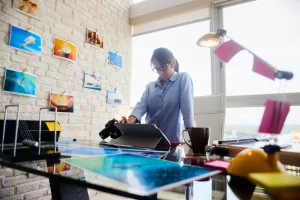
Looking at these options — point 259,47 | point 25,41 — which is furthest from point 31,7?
point 259,47

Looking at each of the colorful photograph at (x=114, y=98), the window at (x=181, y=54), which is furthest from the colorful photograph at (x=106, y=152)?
the window at (x=181, y=54)

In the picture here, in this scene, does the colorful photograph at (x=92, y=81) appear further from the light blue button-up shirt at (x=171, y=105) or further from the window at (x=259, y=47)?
the window at (x=259, y=47)

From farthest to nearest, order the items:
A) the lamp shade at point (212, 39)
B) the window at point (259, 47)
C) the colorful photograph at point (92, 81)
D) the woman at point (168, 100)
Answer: the colorful photograph at point (92, 81)
the window at point (259, 47)
the woman at point (168, 100)
the lamp shade at point (212, 39)

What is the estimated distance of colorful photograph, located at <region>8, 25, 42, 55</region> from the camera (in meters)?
1.85

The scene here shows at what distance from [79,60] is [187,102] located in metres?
1.45

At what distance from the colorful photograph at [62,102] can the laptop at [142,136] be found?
1181 millimetres

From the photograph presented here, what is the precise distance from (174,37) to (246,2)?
41.9 inches

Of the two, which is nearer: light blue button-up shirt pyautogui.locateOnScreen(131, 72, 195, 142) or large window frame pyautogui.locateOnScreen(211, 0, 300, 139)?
light blue button-up shirt pyautogui.locateOnScreen(131, 72, 195, 142)

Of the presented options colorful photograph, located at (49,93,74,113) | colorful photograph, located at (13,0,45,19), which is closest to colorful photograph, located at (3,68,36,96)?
colorful photograph, located at (49,93,74,113)

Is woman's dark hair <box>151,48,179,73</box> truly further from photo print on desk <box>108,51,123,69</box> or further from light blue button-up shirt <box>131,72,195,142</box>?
photo print on desk <box>108,51,123,69</box>

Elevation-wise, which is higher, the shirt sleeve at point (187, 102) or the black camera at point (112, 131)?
the shirt sleeve at point (187, 102)

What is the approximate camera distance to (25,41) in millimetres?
1927

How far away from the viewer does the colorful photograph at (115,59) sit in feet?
9.82

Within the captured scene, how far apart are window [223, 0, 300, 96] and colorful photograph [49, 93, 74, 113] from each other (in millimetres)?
1852
